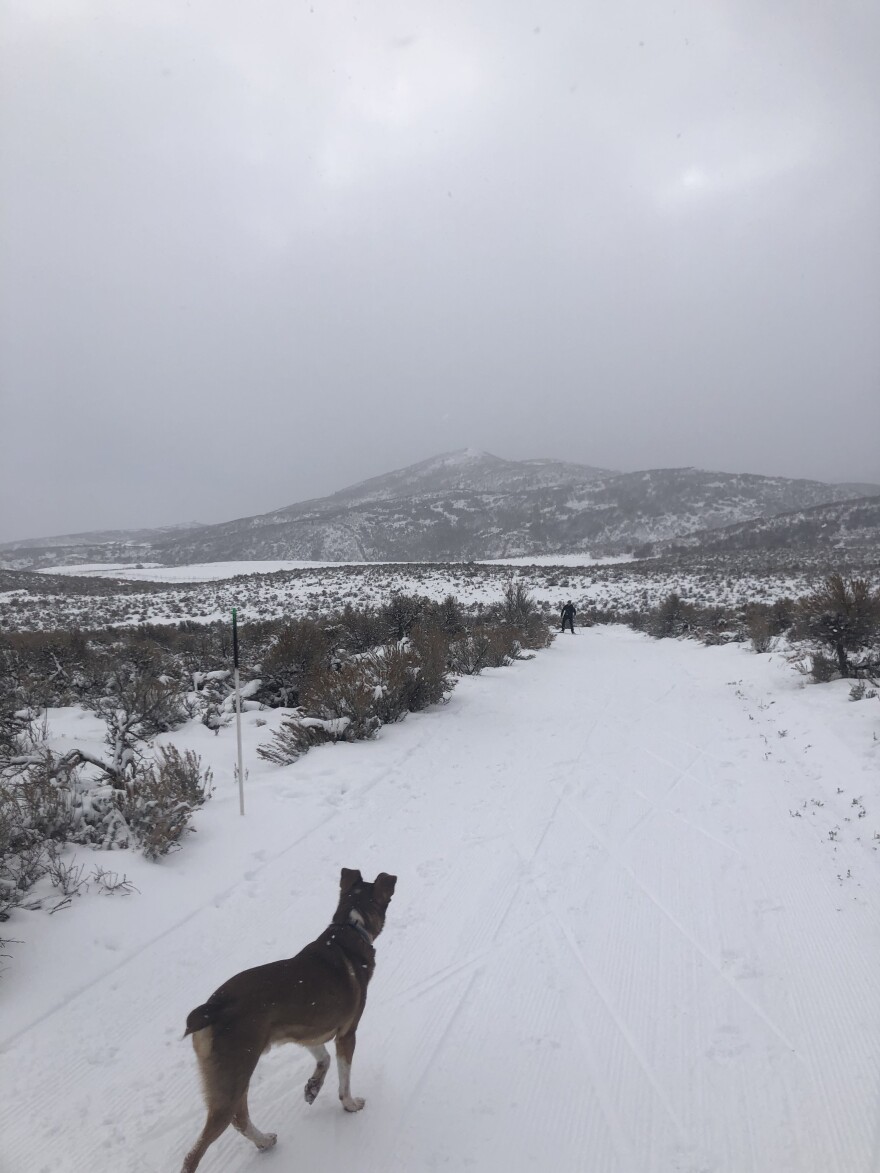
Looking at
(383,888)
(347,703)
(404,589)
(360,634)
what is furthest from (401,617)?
(404,589)

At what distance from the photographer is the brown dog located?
1733 mm

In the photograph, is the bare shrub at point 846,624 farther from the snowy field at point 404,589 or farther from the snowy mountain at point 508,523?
the snowy mountain at point 508,523

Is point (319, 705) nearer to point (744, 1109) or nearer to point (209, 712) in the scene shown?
point (209, 712)

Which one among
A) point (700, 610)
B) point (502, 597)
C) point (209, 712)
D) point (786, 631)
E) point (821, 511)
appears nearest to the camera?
point (209, 712)

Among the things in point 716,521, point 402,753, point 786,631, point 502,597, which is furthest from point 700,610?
point 716,521

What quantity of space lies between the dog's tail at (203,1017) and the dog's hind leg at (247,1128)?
1.20 feet

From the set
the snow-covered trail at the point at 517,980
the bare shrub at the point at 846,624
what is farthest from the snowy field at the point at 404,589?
the snow-covered trail at the point at 517,980

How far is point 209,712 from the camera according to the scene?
8297 millimetres

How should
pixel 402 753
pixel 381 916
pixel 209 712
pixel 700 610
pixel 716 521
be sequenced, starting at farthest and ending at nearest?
pixel 716 521, pixel 700 610, pixel 209 712, pixel 402 753, pixel 381 916

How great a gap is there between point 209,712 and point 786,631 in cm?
1361

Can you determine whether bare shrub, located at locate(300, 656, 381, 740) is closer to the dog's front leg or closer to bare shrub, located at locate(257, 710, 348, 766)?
bare shrub, located at locate(257, 710, 348, 766)

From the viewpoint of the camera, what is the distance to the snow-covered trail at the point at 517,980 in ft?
7.22

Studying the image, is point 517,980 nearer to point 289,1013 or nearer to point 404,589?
point 289,1013

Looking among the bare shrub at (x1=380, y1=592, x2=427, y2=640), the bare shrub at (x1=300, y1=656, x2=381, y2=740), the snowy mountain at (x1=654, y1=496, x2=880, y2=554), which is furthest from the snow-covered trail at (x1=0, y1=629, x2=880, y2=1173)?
the snowy mountain at (x1=654, y1=496, x2=880, y2=554)
